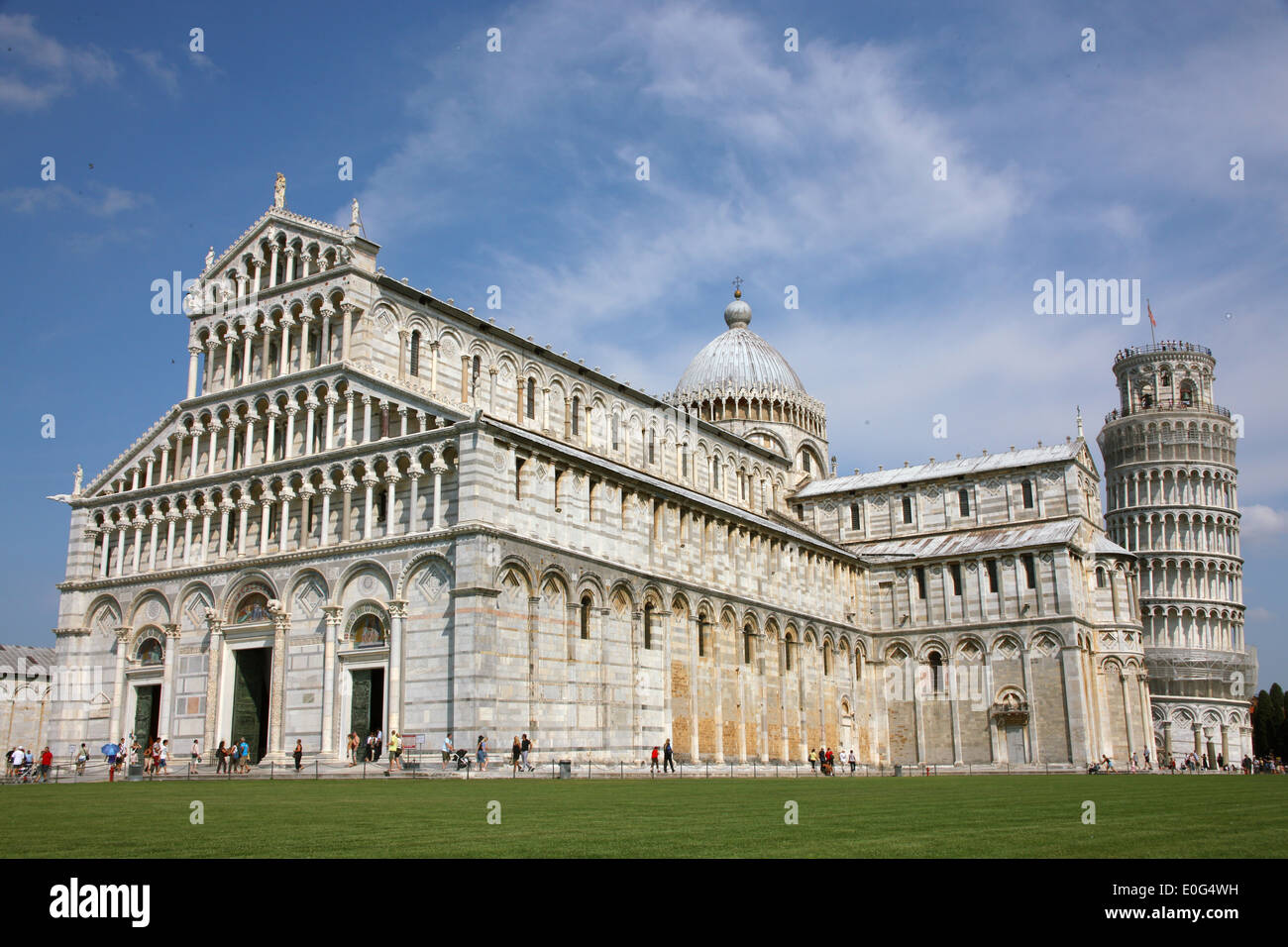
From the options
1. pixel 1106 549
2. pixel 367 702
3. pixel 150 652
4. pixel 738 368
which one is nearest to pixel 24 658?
pixel 150 652

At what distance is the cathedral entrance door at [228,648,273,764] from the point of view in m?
41.9

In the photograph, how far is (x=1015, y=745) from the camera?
190ft

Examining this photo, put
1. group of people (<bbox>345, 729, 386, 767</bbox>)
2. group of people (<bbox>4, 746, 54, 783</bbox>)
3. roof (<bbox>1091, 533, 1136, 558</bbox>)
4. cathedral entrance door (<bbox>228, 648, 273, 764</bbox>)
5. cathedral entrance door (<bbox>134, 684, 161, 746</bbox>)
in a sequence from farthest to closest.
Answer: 1. roof (<bbox>1091, 533, 1136, 558</bbox>)
2. cathedral entrance door (<bbox>134, 684, 161, 746</bbox>)
3. cathedral entrance door (<bbox>228, 648, 273, 764</bbox>)
4. group of people (<bbox>4, 746, 54, 783</bbox>)
5. group of people (<bbox>345, 729, 386, 767</bbox>)

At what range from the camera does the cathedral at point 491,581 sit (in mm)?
38656

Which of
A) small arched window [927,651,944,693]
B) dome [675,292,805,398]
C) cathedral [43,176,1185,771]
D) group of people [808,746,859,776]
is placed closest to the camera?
cathedral [43,176,1185,771]

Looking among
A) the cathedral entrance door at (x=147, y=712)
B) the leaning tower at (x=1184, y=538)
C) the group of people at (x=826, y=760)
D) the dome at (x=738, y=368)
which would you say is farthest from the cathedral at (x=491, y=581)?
the leaning tower at (x=1184, y=538)

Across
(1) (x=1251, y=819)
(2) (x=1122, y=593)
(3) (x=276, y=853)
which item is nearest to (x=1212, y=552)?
(2) (x=1122, y=593)

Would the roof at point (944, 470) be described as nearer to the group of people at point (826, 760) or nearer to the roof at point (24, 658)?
the group of people at point (826, 760)

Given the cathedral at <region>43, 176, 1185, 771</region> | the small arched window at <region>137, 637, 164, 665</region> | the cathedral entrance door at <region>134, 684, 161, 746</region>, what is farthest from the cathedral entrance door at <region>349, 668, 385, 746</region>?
the cathedral entrance door at <region>134, 684, 161, 746</region>

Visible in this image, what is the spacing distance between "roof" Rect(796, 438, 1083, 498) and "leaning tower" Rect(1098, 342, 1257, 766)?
27.6m

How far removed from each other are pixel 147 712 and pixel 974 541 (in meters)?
43.0

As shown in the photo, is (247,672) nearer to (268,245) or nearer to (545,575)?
(545,575)

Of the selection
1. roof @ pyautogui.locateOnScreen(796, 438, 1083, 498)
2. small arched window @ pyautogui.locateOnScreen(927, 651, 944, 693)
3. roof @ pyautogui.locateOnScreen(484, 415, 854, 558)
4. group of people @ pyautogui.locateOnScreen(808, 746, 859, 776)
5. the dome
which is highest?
the dome

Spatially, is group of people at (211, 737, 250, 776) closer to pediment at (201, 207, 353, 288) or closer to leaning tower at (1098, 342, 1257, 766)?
pediment at (201, 207, 353, 288)
